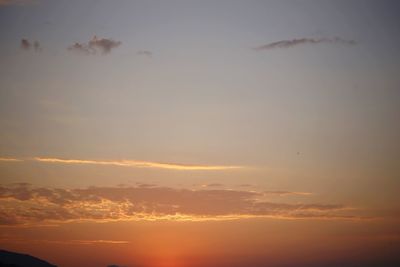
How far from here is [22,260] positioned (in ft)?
649

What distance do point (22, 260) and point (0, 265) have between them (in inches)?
5017

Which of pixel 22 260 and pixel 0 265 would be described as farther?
pixel 22 260

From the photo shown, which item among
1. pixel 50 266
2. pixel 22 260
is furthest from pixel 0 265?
pixel 22 260

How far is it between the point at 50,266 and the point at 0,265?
115 m

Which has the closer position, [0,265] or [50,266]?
[0,265]

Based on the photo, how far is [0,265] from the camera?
3297 inches

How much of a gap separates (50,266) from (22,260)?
18.3 meters

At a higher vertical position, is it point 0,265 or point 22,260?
point 0,265

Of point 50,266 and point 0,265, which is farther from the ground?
point 0,265

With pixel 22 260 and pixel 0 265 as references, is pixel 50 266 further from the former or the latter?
pixel 0 265

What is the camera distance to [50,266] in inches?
7475
